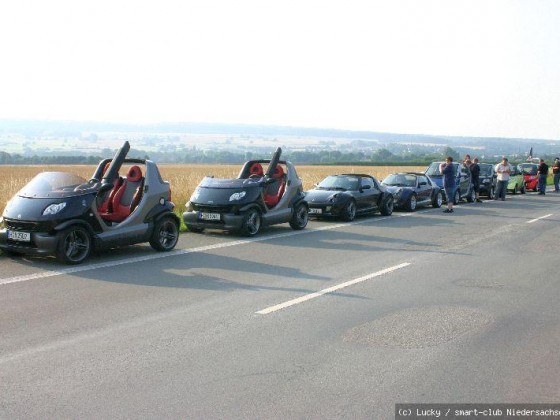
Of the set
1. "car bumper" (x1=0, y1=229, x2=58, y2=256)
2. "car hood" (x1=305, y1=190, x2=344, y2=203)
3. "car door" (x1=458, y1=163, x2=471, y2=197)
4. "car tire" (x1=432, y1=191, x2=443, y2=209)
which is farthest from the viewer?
"car door" (x1=458, y1=163, x2=471, y2=197)

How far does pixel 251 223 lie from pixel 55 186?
15.7 ft

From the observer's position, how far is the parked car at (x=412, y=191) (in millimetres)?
22922

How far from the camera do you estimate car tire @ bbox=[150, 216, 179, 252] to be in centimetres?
1198

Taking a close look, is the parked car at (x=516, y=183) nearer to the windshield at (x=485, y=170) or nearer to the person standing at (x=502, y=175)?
the windshield at (x=485, y=170)

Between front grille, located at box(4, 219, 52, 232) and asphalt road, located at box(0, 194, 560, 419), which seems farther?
front grille, located at box(4, 219, 52, 232)

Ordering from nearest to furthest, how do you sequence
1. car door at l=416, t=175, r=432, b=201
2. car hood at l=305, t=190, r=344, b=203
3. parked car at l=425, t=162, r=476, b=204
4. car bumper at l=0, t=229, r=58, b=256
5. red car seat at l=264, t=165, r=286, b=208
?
car bumper at l=0, t=229, r=58, b=256 < red car seat at l=264, t=165, r=286, b=208 < car hood at l=305, t=190, r=344, b=203 < car door at l=416, t=175, r=432, b=201 < parked car at l=425, t=162, r=476, b=204

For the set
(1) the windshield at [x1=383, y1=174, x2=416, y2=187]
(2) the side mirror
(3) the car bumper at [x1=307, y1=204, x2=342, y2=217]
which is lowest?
(3) the car bumper at [x1=307, y1=204, x2=342, y2=217]

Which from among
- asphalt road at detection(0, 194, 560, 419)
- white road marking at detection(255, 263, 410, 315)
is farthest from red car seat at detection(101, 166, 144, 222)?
white road marking at detection(255, 263, 410, 315)

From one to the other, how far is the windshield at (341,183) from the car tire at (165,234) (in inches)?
325

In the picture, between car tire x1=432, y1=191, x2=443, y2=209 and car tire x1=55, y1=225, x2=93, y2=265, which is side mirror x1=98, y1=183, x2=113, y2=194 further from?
car tire x1=432, y1=191, x2=443, y2=209

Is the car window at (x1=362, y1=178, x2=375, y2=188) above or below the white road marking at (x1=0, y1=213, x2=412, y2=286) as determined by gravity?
above

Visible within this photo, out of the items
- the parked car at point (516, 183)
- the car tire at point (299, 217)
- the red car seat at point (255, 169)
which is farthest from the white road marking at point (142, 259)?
the parked car at point (516, 183)

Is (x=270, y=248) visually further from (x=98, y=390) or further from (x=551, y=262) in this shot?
(x=98, y=390)

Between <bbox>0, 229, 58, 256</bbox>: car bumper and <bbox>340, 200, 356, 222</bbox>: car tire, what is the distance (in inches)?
388
